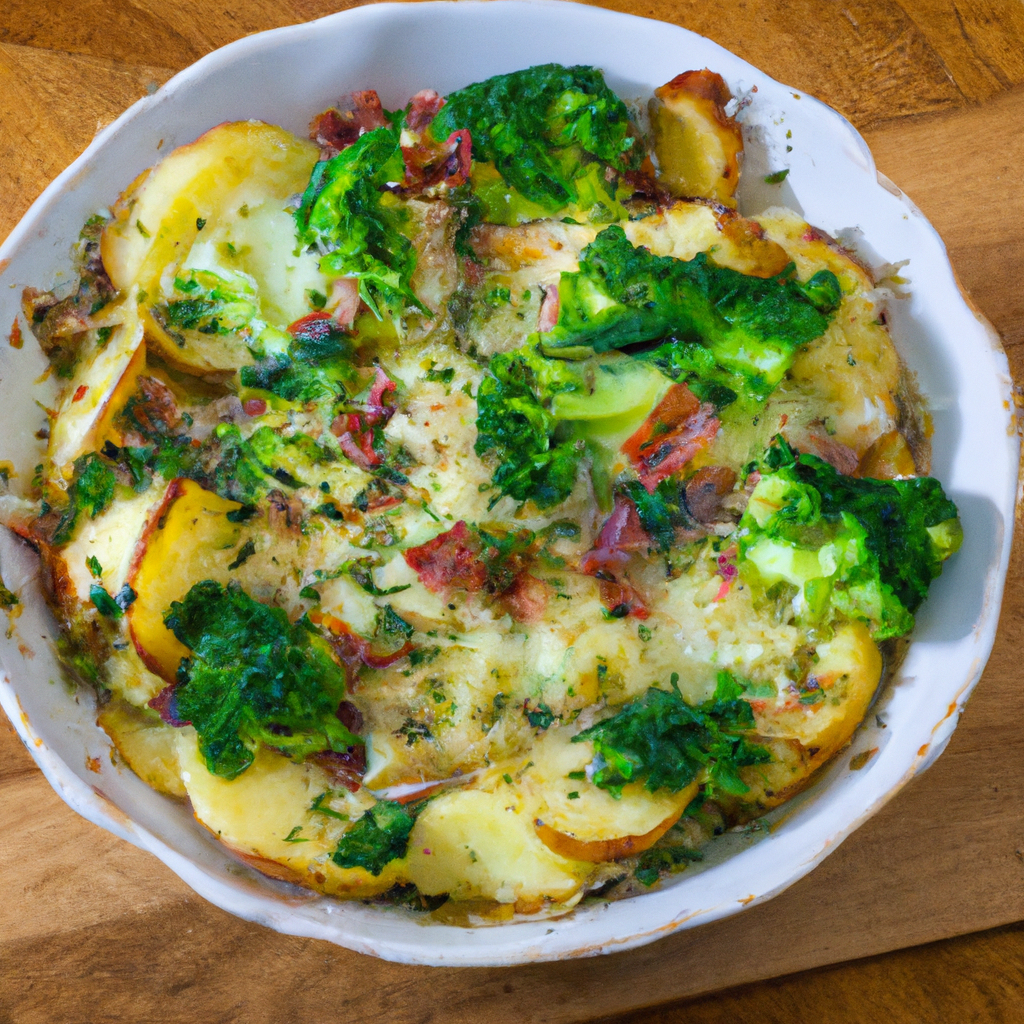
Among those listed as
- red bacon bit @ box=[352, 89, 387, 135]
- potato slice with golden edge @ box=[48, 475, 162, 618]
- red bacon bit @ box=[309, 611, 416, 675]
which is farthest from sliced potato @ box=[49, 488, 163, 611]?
red bacon bit @ box=[352, 89, 387, 135]

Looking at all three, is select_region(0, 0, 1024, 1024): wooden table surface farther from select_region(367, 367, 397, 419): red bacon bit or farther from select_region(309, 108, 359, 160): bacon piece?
select_region(367, 367, 397, 419): red bacon bit

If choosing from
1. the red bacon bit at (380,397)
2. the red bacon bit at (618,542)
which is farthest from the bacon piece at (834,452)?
the red bacon bit at (380,397)

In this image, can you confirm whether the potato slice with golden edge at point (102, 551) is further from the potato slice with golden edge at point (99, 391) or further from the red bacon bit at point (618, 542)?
the red bacon bit at point (618, 542)

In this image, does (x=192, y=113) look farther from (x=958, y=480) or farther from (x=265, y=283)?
(x=958, y=480)

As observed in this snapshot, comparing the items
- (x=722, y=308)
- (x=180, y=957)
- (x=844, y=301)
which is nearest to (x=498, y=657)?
(x=722, y=308)

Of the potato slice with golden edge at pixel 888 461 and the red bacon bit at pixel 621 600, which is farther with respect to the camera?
the potato slice with golden edge at pixel 888 461
